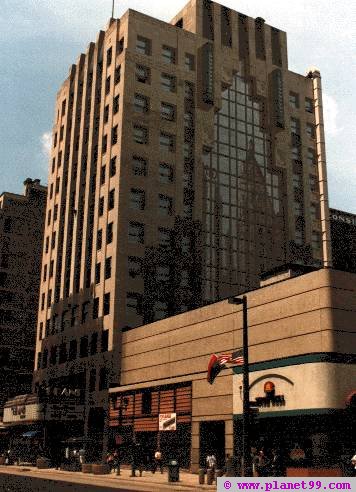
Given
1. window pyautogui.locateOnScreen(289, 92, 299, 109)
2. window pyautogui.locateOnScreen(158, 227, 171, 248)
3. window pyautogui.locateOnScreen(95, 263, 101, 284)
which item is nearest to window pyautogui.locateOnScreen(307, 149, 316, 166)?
window pyautogui.locateOnScreen(289, 92, 299, 109)

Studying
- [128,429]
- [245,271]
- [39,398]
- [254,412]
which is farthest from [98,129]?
[254,412]

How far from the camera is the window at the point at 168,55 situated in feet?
245

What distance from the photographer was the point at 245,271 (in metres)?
72.3

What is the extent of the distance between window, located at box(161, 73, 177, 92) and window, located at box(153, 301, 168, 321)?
26.7 meters

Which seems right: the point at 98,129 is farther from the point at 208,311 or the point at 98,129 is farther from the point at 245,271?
the point at 208,311

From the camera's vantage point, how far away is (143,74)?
238 ft

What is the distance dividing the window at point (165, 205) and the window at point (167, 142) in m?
6.22

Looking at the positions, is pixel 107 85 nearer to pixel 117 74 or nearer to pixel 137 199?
pixel 117 74

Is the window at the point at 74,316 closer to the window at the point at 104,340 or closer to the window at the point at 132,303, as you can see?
the window at the point at 104,340

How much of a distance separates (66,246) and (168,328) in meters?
30.0

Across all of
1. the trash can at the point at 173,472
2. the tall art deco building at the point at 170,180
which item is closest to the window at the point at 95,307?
the tall art deco building at the point at 170,180

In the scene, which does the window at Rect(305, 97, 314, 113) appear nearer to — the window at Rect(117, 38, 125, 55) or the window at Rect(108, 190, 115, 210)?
the window at Rect(117, 38, 125, 55)

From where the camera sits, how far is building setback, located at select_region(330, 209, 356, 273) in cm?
8394

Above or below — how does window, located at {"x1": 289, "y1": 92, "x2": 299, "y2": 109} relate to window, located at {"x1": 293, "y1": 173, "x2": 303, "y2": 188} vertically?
above
